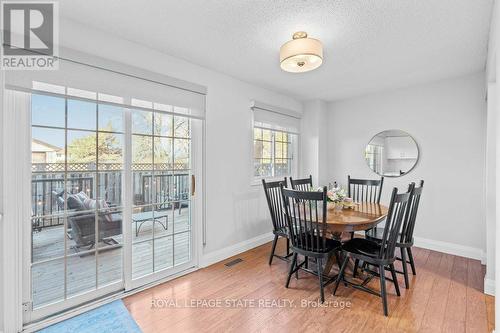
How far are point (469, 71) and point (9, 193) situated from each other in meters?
5.02

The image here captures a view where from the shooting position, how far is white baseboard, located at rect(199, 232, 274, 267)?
3164 millimetres

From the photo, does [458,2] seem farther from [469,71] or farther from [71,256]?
[71,256]

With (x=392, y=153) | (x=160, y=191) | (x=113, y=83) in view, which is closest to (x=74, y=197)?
(x=160, y=191)

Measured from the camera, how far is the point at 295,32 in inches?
90.4

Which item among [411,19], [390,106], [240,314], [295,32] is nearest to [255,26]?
[295,32]

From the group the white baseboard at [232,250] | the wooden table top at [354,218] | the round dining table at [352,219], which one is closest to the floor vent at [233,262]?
the white baseboard at [232,250]

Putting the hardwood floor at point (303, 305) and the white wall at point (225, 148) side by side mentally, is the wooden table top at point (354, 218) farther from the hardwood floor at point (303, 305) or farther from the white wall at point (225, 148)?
the white wall at point (225, 148)

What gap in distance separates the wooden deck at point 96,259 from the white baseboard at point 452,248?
341 cm

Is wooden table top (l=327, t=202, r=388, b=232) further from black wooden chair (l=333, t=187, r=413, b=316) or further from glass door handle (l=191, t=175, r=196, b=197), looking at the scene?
glass door handle (l=191, t=175, r=196, b=197)

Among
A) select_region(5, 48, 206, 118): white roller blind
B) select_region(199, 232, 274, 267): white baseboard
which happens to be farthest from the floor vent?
select_region(5, 48, 206, 118): white roller blind

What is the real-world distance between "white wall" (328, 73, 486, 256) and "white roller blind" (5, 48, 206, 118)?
3.09 metres

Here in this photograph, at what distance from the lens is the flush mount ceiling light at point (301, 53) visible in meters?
2.16

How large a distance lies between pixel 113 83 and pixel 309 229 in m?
2.37

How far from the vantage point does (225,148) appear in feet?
11.2
